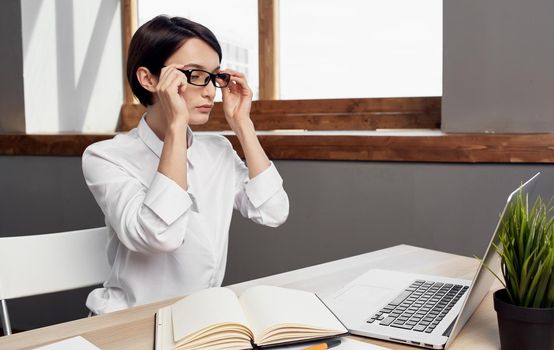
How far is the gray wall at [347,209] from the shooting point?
1865 mm

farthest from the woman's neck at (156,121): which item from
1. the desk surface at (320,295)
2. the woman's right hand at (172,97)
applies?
the desk surface at (320,295)

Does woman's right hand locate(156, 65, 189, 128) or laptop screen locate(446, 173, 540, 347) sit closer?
laptop screen locate(446, 173, 540, 347)

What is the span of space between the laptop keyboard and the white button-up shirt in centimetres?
46

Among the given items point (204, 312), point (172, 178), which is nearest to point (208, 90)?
point (172, 178)

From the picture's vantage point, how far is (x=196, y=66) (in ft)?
4.48

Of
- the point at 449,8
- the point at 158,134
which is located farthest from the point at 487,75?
the point at 158,134

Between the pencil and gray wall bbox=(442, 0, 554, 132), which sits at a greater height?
gray wall bbox=(442, 0, 554, 132)

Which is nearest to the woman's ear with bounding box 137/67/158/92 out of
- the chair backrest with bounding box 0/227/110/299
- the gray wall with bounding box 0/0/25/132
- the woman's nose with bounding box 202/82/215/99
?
the woman's nose with bounding box 202/82/215/99

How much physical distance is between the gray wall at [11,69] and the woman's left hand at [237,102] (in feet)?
4.63

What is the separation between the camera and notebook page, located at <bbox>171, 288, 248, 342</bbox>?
2.63ft

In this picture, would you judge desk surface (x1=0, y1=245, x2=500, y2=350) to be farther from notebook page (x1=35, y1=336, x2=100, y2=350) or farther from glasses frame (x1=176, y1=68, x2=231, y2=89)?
glasses frame (x1=176, y1=68, x2=231, y2=89)

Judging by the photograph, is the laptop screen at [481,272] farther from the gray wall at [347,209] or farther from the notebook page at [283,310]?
the gray wall at [347,209]

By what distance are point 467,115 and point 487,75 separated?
139mm

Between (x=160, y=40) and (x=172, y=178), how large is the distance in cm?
34
